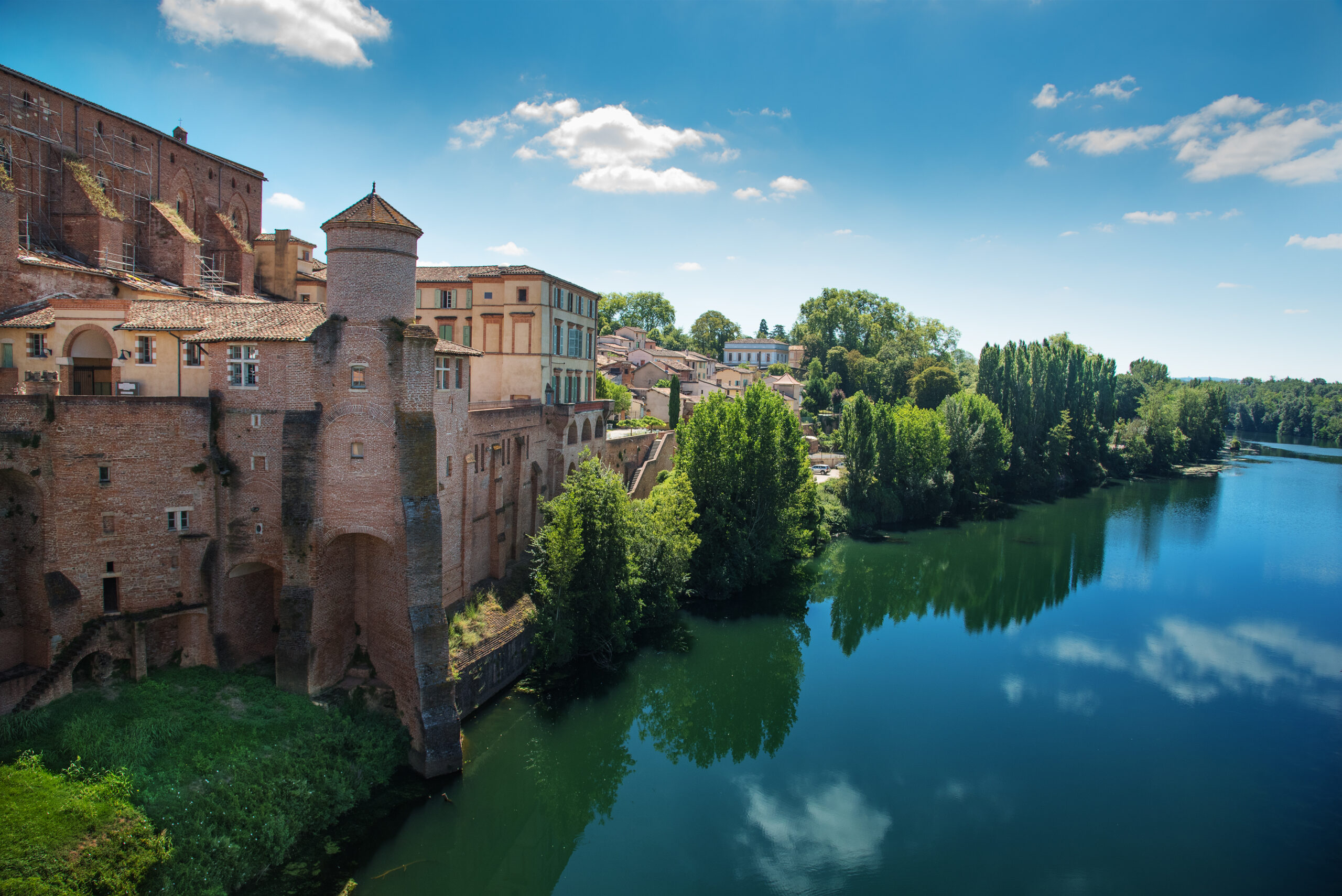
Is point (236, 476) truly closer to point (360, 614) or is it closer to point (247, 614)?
point (247, 614)

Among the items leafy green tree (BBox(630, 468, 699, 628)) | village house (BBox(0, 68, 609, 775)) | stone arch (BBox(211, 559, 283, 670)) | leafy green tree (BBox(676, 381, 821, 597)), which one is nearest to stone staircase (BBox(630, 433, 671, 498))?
leafy green tree (BBox(676, 381, 821, 597))

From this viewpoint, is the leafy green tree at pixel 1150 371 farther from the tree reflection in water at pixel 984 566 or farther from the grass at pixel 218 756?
the grass at pixel 218 756

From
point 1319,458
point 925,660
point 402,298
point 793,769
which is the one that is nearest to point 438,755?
point 793,769

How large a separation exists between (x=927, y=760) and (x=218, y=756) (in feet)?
57.6

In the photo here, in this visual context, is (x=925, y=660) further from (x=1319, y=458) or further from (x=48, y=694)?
(x=1319, y=458)

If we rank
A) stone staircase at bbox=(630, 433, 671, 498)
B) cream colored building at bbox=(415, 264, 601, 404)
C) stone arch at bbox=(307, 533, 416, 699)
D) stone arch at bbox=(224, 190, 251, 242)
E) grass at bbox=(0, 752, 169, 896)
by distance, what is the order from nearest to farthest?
1. grass at bbox=(0, 752, 169, 896)
2. stone arch at bbox=(307, 533, 416, 699)
3. cream colored building at bbox=(415, 264, 601, 404)
4. stone arch at bbox=(224, 190, 251, 242)
5. stone staircase at bbox=(630, 433, 671, 498)

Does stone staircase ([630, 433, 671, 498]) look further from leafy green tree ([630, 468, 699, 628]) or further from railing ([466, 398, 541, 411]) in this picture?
railing ([466, 398, 541, 411])

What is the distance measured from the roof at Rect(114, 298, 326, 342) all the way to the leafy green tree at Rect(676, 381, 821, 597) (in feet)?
62.2

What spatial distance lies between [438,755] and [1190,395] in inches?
3692

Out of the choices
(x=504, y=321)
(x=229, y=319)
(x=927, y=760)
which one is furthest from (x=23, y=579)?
(x=927, y=760)

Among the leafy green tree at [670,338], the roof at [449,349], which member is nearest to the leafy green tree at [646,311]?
the leafy green tree at [670,338]

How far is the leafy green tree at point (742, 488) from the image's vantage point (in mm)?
33125

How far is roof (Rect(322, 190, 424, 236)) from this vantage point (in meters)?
18.3

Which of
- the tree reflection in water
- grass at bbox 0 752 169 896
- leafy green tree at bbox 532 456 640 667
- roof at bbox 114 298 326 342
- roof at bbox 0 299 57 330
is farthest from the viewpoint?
the tree reflection in water
